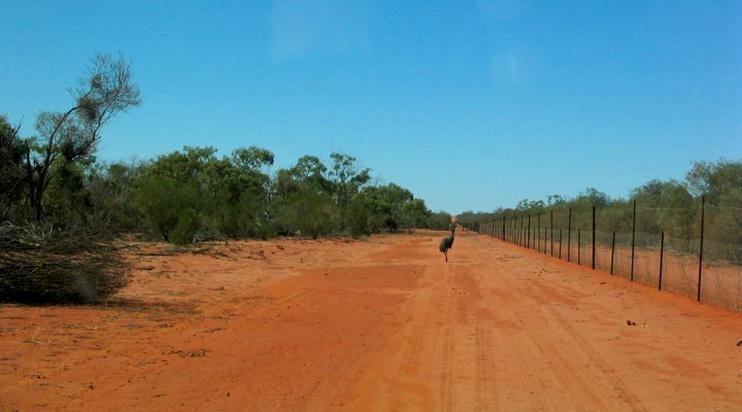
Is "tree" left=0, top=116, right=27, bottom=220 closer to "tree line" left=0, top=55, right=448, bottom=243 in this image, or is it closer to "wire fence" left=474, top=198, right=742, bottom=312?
"tree line" left=0, top=55, right=448, bottom=243

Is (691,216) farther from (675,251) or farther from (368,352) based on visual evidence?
(368,352)

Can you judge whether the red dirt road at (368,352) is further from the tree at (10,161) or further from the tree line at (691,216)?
the tree at (10,161)

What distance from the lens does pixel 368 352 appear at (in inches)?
397

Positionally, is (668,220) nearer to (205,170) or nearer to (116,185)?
(116,185)

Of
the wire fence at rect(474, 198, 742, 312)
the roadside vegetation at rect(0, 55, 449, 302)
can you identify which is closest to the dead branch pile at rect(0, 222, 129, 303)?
the roadside vegetation at rect(0, 55, 449, 302)

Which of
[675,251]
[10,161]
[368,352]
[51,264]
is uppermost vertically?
[10,161]

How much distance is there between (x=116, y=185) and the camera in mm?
55594

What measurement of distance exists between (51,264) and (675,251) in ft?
50.1

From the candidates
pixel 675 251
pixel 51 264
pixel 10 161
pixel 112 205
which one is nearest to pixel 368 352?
pixel 51 264

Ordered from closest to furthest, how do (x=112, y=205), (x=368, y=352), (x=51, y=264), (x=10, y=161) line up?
1. (x=368, y=352)
2. (x=51, y=264)
3. (x=10, y=161)
4. (x=112, y=205)

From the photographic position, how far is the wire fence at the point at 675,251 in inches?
599

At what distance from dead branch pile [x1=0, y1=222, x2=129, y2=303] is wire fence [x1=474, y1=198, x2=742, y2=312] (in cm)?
1247

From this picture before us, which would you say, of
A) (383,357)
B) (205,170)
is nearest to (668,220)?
(383,357)

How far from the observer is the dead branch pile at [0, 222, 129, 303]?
12.1 metres
